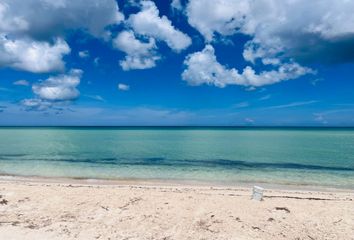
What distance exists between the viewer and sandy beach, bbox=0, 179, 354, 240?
11.1 metres

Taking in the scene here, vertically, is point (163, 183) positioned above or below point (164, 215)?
below

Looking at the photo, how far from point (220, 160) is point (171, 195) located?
19.4 metres

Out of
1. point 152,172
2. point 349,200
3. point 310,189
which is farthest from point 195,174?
point 349,200

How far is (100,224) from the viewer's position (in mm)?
11820

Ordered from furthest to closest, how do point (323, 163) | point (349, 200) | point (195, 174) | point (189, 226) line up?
point (323, 163) < point (195, 174) < point (349, 200) < point (189, 226)

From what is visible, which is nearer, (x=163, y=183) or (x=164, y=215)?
(x=164, y=215)

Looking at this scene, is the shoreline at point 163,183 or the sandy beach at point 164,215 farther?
the shoreline at point 163,183

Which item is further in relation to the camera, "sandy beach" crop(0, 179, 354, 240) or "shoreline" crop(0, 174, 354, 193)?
"shoreline" crop(0, 174, 354, 193)

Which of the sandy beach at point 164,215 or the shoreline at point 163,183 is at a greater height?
the sandy beach at point 164,215

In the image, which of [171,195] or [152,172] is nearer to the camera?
[171,195]

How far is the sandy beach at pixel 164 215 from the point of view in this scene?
11.1 m

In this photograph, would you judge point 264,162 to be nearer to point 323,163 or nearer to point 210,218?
point 323,163

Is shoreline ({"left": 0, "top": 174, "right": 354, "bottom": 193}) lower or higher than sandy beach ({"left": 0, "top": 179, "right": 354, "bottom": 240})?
lower

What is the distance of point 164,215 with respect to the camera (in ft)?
42.5
